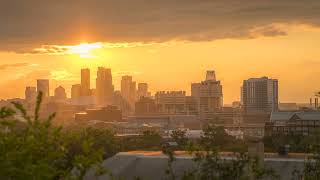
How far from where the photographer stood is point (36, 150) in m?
6.92

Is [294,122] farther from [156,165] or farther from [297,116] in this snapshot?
[156,165]

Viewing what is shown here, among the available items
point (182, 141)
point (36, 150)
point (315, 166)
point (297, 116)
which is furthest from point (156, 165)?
point (297, 116)

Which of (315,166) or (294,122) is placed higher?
(315,166)

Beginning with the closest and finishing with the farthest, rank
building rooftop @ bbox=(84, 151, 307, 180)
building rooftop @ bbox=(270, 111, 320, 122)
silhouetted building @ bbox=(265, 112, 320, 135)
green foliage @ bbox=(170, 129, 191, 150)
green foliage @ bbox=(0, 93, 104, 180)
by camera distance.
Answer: green foliage @ bbox=(0, 93, 104, 180), green foliage @ bbox=(170, 129, 191, 150), building rooftop @ bbox=(84, 151, 307, 180), silhouetted building @ bbox=(265, 112, 320, 135), building rooftop @ bbox=(270, 111, 320, 122)

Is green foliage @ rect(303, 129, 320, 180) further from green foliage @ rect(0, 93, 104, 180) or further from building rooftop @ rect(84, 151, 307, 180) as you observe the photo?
green foliage @ rect(0, 93, 104, 180)

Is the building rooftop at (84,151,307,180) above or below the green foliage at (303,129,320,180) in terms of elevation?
below

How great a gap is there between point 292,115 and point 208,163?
112633mm

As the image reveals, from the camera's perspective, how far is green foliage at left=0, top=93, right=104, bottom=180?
6.53 metres

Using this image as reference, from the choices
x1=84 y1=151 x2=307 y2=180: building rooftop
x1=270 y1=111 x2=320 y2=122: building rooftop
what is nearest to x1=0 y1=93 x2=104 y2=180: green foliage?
x1=84 y1=151 x2=307 y2=180: building rooftop

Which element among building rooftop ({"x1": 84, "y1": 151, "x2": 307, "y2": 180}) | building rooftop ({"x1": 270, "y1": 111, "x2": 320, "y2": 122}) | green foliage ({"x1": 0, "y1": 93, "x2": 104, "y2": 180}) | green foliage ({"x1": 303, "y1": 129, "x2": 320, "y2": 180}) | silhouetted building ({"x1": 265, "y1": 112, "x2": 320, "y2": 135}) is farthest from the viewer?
building rooftop ({"x1": 270, "y1": 111, "x2": 320, "y2": 122})

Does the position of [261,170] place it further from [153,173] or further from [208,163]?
[153,173]

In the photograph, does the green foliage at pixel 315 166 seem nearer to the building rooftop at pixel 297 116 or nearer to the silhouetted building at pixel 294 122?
the silhouetted building at pixel 294 122

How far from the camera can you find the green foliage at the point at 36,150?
21.4ft

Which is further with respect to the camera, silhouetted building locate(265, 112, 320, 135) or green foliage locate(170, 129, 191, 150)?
silhouetted building locate(265, 112, 320, 135)
